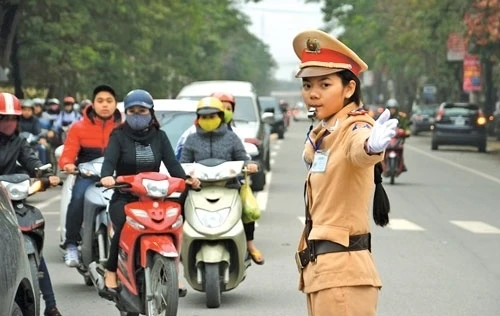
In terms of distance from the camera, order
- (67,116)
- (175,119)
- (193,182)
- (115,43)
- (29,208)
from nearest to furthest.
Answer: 1. (29,208)
2. (193,182)
3. (175,119)
4. (67,116)
5. (115,43)

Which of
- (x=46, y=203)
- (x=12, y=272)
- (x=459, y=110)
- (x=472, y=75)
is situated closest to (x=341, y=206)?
(x=12, y=272)

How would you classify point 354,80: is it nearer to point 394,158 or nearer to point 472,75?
point 394,158

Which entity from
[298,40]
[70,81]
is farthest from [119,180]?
[70,81]

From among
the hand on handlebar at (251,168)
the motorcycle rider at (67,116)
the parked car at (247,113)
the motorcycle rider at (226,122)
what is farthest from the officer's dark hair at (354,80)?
the motorcycle rider at (67,116)

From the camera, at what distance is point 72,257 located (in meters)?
11.2

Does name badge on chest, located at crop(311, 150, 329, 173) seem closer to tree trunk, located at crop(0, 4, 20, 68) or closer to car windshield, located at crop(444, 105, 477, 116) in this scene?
tree trunk, located at crop(0, 4, 20, 68)

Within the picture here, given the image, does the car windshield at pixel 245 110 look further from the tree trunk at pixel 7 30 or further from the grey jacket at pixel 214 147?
the grey jacket at pixel 214 147

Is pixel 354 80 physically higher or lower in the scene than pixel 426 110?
higher

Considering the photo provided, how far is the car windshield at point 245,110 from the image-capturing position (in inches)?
921

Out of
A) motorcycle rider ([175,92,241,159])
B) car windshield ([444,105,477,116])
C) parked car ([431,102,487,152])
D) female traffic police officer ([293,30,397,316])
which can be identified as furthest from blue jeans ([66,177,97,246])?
car windshield ([444,105,477,116])

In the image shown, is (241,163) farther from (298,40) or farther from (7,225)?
(298,40)

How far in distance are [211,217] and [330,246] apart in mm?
4964

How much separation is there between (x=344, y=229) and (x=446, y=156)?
1378 inches

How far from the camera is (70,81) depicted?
43656 mm
